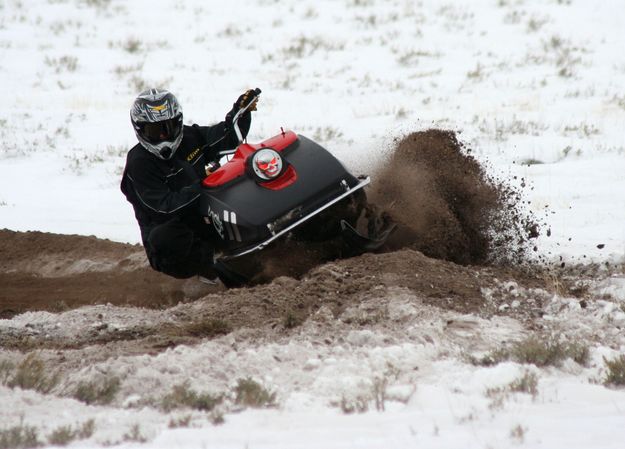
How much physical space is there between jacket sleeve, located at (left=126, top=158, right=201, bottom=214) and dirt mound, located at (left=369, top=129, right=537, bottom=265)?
67.2 inches

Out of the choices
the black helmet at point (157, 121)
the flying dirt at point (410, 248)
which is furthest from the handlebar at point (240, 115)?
the flying dirt at point (410, 248)

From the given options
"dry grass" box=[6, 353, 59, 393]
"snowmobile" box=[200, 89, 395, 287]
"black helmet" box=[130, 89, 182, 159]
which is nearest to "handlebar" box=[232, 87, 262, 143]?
"snowmobile" box=[200, 89, 395, 287]

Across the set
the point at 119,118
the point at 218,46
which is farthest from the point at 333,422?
the point at 218,46

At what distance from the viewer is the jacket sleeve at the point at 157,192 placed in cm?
683

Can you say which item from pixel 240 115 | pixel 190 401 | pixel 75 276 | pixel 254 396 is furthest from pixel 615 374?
pixel 75 276

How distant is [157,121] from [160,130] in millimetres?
81

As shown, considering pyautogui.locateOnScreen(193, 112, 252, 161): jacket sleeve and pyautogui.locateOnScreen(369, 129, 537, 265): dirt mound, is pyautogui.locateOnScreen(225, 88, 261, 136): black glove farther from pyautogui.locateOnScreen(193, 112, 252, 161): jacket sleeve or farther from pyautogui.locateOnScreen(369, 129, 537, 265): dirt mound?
pyautogui.locateOnScreen(369, 129, 537, 265): dirt mound

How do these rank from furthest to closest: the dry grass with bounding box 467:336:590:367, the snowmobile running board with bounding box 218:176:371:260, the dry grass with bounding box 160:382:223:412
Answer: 1. the snowmobile running board with bounding box 218:176:371:260
2. the dry grass with bounding box 467:336:590:367
3. the dry grass with bounding box 160:382:223:412

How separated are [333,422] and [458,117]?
10.5 meters

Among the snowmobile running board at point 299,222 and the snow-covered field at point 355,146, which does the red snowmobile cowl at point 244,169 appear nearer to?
the snowmobile running board at point 299,222

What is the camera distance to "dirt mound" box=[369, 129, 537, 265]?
727 cm

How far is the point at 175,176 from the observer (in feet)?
23.8

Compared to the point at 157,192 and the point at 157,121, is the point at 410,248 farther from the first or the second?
the point at 157,121

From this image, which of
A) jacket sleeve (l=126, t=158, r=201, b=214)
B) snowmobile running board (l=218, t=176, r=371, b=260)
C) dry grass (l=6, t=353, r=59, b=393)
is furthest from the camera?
jacket sleeve (l=126, t=158, r=201, b=214)
